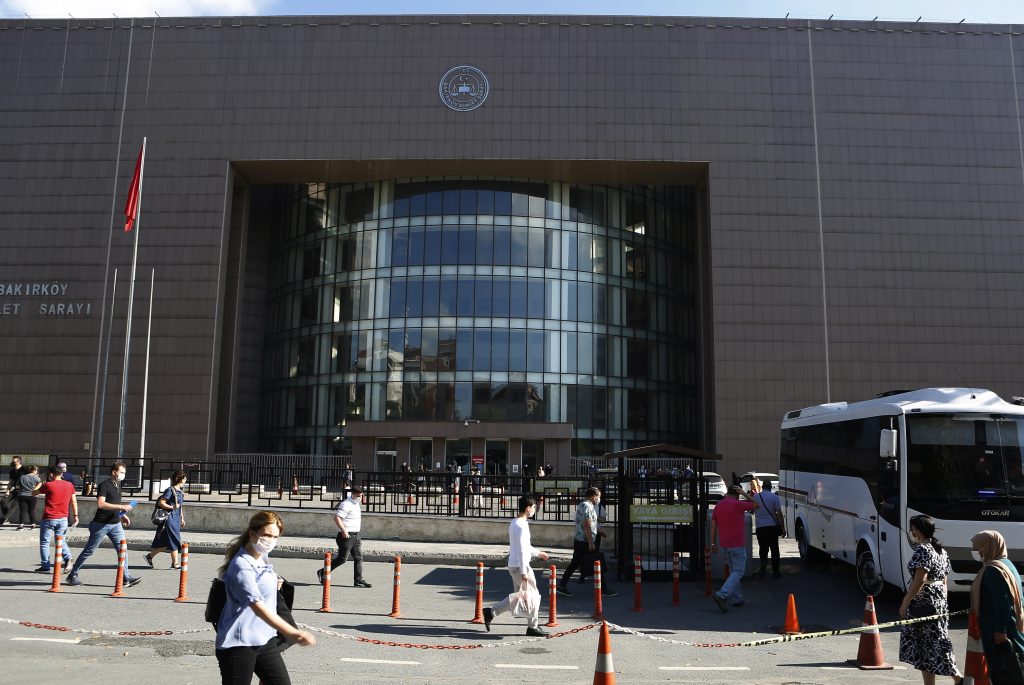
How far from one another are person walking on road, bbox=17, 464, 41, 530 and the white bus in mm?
20389

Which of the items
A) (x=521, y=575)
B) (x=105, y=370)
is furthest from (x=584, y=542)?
(x=105, y=370)

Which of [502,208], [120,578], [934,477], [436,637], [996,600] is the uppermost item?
[502,208]

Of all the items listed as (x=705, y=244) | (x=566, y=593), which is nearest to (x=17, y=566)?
(x=566, y=593)

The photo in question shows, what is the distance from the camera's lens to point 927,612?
25.8ft

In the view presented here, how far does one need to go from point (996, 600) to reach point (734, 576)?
7.01 metres

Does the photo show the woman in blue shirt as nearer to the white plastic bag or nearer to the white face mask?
the white face mask

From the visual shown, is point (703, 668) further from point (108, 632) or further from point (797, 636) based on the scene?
point (108, 632)

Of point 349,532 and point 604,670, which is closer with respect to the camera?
point 604,670

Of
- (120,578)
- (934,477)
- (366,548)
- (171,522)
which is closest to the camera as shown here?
(934,477)

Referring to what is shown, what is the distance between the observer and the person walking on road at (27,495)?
21.3 meters

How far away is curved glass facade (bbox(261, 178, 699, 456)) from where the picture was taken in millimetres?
46438

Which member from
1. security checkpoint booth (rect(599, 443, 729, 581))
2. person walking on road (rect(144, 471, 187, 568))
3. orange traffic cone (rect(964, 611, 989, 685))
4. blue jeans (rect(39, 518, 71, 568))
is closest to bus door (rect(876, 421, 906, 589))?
security checkpoint booth (rect(599, 443, 729, 581))

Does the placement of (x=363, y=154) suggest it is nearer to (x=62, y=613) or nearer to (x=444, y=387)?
(x=444, y=387)

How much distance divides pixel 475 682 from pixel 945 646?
466 cm
